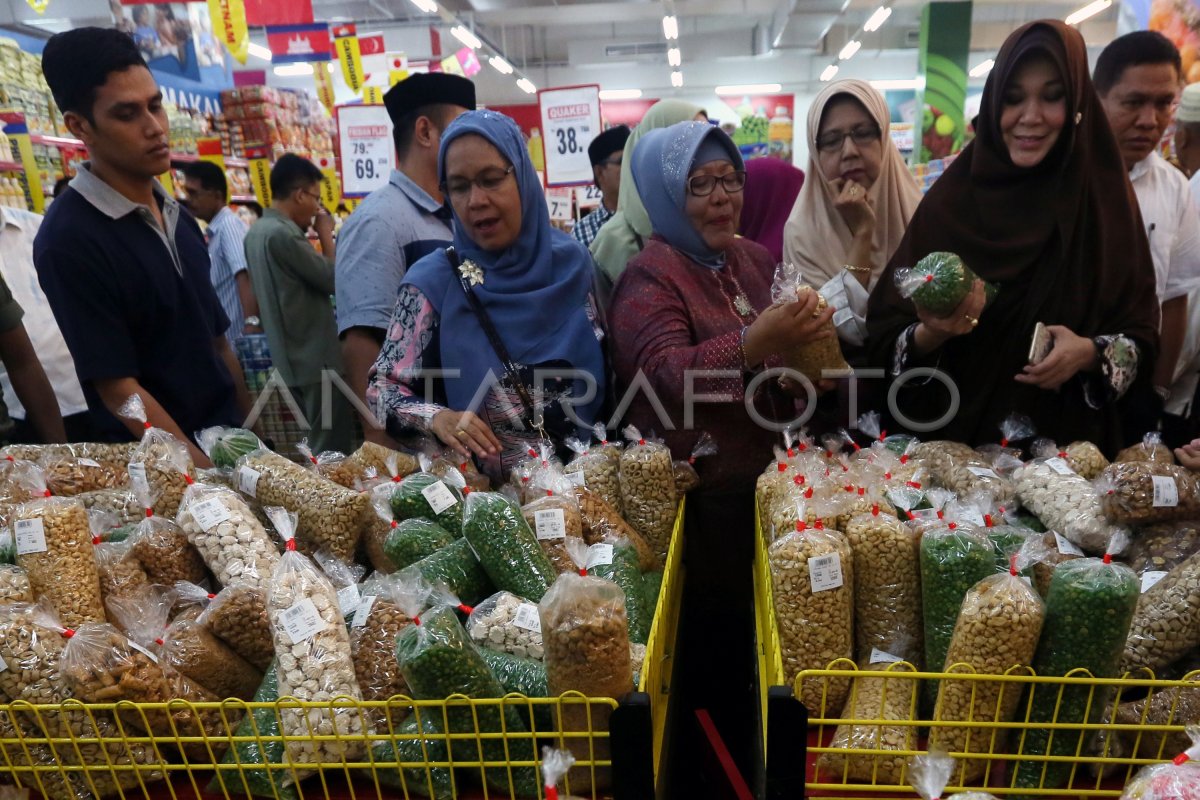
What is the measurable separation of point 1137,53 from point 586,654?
2.74 meters

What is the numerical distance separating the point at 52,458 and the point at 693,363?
1429 millimetres

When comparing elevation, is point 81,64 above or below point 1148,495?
above

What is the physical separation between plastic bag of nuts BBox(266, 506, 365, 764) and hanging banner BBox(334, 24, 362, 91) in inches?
336

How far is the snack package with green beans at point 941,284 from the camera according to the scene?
166cm

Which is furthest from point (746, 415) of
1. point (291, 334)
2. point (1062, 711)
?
point (291, 334)

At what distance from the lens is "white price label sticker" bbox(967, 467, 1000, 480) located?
1.51 meters

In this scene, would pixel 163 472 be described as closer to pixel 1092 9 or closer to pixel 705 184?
pixel 705 184

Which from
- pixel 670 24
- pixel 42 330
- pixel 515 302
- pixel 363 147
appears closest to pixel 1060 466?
pixel 515 302

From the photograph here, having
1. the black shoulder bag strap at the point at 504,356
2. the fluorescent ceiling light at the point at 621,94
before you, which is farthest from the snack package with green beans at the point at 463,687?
the fluorescent ceiling light at the point at 621,94

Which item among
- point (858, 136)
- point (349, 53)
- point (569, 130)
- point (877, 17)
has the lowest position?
point (858, 136)

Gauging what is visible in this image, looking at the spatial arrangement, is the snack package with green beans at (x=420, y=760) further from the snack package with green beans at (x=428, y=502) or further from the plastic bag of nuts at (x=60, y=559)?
the plastic bag of nuts at (x=60, y=559)

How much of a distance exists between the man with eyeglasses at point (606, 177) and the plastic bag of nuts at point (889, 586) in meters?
3.00

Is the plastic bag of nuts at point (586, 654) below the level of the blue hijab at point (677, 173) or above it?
below

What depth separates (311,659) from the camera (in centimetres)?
110
